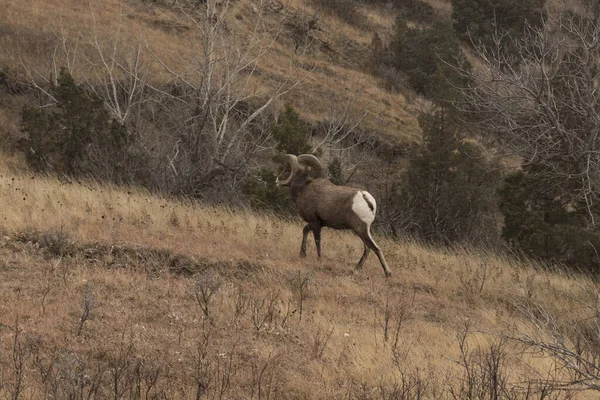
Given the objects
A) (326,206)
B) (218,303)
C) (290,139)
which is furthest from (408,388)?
(290,139)

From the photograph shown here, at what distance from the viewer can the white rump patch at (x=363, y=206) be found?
360 inches

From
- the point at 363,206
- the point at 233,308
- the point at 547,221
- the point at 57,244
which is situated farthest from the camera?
the point at 547,221

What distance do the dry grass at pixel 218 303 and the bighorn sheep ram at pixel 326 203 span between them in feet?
1.84

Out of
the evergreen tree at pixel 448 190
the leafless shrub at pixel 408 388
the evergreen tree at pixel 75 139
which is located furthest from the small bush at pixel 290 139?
the leafless shrub at pixel 408 388

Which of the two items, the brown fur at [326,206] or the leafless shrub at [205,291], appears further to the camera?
the brown fur at [326,206]

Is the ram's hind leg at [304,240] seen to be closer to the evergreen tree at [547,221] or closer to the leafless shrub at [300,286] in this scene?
the leafless shrub at [300,286]

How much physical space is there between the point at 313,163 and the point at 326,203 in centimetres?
83

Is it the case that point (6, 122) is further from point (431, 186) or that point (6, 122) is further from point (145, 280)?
point (145, 280)

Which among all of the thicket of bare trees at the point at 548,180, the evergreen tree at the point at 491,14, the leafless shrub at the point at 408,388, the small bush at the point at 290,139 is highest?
the leafless shrub at the point at 408,388

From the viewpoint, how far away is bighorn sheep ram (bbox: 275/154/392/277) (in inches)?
362

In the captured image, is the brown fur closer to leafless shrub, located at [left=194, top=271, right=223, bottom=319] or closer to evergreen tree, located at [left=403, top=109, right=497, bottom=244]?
leafless shrub, located at [left=194, top=271, right=223, bottom=319]

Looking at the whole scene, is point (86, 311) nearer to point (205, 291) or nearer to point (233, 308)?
point (205, 291)

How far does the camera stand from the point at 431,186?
17172 mm

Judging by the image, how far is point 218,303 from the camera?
282 inches
